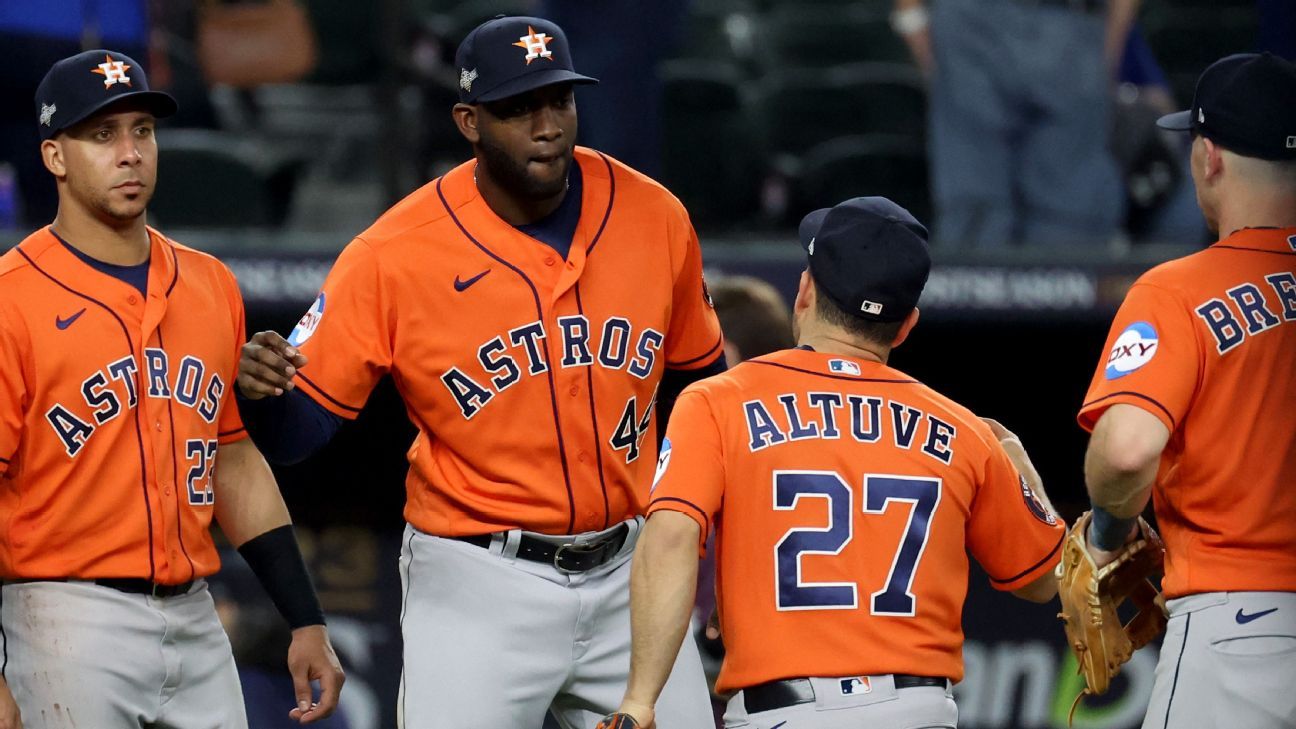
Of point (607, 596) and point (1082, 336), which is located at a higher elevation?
point (607, 596)

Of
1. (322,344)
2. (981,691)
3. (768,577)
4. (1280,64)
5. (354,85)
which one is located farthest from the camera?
(354,85)

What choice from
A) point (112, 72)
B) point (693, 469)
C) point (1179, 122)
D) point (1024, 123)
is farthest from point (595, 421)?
point (1024, 123)

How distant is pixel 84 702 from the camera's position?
11.1 ft

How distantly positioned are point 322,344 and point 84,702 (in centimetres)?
79

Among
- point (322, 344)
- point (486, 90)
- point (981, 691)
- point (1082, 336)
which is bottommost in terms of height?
point (981, 691)

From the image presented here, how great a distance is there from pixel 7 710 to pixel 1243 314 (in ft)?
7.34

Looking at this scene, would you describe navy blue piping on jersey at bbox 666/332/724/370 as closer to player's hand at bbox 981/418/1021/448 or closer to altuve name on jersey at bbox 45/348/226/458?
player's hand at bbox 981/418/1021/448

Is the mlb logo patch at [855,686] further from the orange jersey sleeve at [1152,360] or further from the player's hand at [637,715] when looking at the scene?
the orange jersey sleeve at [1152,360]

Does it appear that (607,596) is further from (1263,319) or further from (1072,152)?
(1072,152)

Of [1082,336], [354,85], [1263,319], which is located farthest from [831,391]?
[354,85]

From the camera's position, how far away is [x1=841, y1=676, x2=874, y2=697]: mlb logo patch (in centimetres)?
299

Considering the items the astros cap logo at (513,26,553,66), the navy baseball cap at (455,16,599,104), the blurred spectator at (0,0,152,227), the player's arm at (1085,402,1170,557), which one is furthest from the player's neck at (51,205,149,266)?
the blurred spectator at (0,0,152,227)

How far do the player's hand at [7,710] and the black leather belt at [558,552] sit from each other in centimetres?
86

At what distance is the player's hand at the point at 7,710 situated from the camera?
10.5 feet
